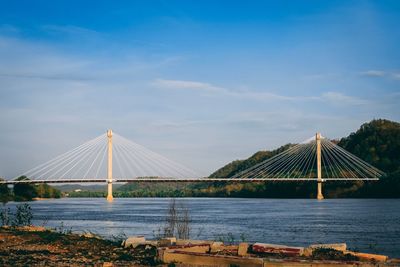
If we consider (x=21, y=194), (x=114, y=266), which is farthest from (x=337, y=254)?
(x=21, y=194)

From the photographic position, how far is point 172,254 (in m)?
13.0

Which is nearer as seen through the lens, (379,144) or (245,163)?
(379,144)

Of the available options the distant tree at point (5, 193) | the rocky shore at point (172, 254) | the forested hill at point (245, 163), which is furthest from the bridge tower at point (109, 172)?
the rocky shore at point (172, 254)

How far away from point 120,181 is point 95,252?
6551 centimetres

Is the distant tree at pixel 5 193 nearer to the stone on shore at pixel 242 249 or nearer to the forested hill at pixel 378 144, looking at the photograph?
the forested hill at pixel 378 144

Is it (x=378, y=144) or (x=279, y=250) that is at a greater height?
(x=378, y=144)

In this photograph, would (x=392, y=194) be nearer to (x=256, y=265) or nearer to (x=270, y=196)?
(x=270, y=196)

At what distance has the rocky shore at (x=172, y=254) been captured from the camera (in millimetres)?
12242

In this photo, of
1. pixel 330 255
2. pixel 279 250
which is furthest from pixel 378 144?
pixel 279 250

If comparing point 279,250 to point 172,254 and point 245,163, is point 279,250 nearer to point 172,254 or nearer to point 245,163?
point 172,254

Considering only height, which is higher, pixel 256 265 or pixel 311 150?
pixel 311 150

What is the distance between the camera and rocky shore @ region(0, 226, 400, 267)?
40.2 feet

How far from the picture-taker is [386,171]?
88938 millimetres

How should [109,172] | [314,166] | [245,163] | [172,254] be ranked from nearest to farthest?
[172,254] < [109,172] < [314,166] < [245,163]
